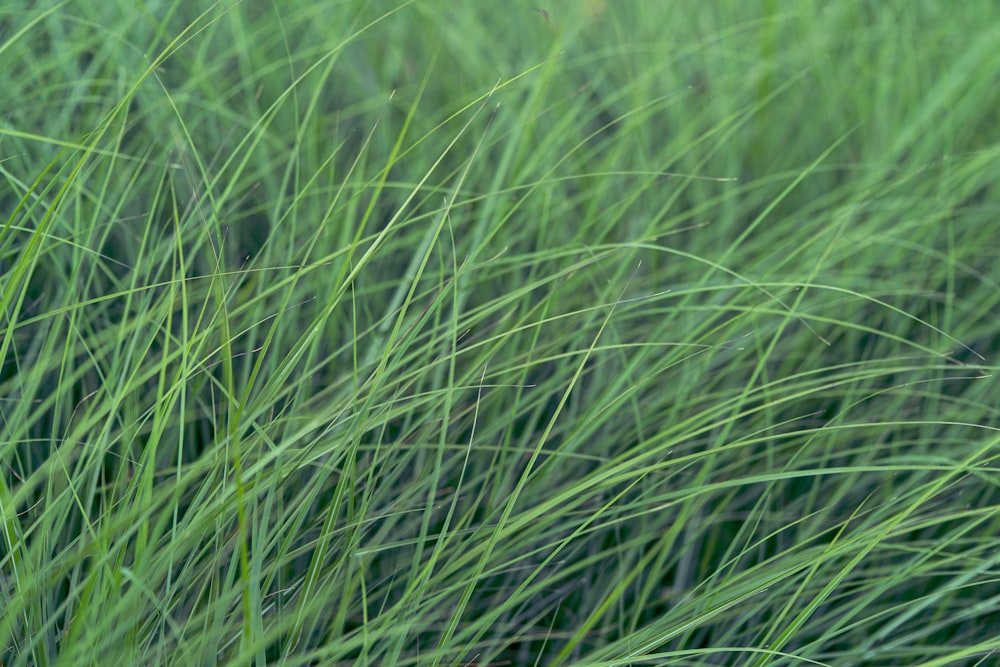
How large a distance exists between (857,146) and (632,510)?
824 mm

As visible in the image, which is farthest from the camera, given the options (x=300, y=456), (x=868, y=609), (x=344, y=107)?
(x=344, y=107)

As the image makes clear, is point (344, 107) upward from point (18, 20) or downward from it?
downward

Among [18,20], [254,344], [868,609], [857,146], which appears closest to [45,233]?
[254,344]

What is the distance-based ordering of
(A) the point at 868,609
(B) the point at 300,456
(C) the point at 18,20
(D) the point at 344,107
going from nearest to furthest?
(B) the point at 300,456, (A) the point at 868,609, (C) the point at 18,20, (D) the point at 344,107

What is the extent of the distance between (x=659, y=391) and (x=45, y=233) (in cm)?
66

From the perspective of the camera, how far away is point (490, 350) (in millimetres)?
876

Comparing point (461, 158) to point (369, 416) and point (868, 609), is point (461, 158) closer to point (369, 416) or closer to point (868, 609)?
point (369, 416)

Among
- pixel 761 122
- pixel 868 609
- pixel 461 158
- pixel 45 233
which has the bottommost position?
pixel 868 609

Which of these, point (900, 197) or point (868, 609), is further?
point (900, 197)

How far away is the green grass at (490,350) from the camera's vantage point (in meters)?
0.75

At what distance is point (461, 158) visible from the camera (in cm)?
129

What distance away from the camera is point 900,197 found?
4.12 feet

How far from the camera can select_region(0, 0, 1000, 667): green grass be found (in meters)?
0.75

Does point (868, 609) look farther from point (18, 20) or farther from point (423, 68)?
point (18, 20)
